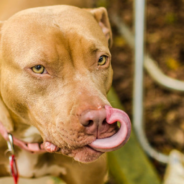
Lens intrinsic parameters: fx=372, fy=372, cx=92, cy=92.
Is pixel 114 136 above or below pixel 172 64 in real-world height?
above

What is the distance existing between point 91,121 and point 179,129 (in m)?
2.30

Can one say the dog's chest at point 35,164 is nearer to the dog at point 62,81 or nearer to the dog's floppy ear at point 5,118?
the dog's floppy ear at point 5,118

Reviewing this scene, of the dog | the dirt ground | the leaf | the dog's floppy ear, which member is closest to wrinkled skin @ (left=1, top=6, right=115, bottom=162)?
the dog

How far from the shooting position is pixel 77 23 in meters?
2.33

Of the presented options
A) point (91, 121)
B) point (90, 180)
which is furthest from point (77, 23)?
point (90, 180)

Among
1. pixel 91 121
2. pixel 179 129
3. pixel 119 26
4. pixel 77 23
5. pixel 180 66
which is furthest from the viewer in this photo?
pixel 119 26

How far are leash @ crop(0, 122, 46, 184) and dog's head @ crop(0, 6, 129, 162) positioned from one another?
0.83 ft

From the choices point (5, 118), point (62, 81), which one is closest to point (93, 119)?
point (62, 81)

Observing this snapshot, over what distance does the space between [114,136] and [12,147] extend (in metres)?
0.81

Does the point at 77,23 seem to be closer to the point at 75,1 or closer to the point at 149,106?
the point at 75,1

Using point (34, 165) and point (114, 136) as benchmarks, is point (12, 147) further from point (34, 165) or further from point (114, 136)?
point (114, 136)

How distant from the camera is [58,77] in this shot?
2.18 metres

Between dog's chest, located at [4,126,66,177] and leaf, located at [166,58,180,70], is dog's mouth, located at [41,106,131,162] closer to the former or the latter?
dog's chest, located at [4,126,66,177]

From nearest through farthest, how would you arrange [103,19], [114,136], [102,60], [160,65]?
1. [114,136]
2. [102,60]
3. [103,19]
4. [160,65]
